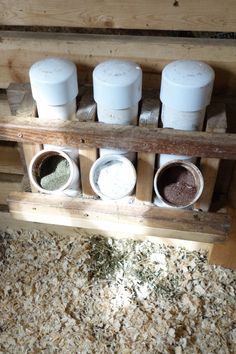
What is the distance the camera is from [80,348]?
1307 millimetres

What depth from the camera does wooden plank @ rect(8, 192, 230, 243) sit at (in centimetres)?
110

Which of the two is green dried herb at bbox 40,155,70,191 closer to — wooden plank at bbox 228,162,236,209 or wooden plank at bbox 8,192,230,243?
wooden plank at bbox 8,192,230,243

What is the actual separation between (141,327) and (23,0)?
3.38 feet

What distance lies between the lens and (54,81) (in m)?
0.98

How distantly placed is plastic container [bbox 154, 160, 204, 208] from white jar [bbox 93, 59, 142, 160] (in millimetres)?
136

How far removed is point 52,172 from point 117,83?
1.07ft

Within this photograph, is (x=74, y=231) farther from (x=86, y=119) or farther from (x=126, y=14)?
(x=126, y=14)

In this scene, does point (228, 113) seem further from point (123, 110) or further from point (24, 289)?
point (24, 289)

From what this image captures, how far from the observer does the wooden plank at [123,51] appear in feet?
3.34

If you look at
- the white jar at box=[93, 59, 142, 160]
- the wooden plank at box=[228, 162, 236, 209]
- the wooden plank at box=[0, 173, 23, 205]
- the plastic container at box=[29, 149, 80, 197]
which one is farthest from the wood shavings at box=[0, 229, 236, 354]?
the white jar at box=[93, 59, 142, 160]

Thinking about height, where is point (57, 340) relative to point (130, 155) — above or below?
below

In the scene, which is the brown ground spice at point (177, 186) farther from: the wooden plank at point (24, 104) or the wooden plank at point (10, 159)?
the wooden plank at point (10, 159)

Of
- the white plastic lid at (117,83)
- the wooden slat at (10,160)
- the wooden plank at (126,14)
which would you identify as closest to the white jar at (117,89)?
the white plastic lid at (117,83)

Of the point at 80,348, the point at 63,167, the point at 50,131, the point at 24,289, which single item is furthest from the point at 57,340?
the point at 50,131
